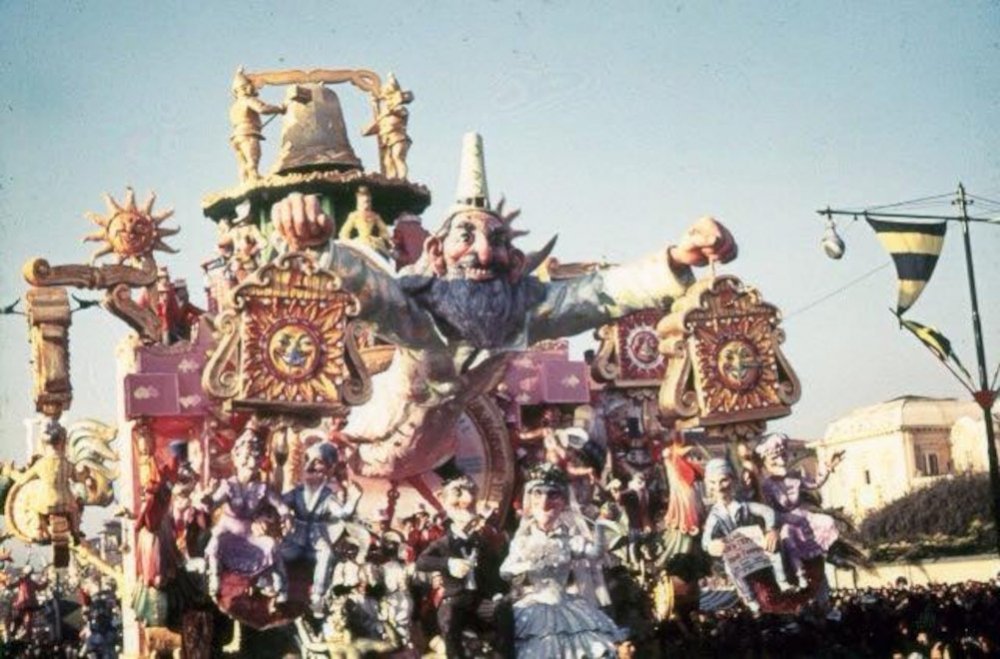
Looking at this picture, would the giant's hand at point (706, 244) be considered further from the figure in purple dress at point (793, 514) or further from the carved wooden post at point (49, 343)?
the carved wooden post at point (49, 343)

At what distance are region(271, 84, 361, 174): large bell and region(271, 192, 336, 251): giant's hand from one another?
366 inches

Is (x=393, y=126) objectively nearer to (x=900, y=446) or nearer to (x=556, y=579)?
(x=556, y=579)

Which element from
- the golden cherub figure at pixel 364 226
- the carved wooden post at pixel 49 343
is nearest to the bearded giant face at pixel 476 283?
the carved wooden post at pixel 49 343

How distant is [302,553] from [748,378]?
3221mm

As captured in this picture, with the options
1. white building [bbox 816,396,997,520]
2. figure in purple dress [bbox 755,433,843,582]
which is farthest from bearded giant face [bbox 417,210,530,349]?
white building [bbox 816,396,997,520]

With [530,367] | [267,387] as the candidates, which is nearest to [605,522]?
[267,387]

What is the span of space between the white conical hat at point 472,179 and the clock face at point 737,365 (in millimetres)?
1968

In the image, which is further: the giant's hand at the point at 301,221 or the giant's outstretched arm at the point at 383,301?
the giant's outstretched arm at the point at 383,301

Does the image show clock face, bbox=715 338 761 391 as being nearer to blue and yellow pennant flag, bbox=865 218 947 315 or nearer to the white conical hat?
the white conical hat

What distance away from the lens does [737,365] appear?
9.53 m

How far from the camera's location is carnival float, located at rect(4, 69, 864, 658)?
8797mm

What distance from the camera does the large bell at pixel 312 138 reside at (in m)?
18.0

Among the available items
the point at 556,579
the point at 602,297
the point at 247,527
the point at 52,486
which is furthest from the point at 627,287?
the point at 52,486

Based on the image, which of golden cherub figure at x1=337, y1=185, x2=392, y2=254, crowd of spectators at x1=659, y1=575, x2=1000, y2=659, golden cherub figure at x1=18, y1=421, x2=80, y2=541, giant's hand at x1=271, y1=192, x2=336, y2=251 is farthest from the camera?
golden cherub figure at x1=337, y1=185, x2=392, y2=254
